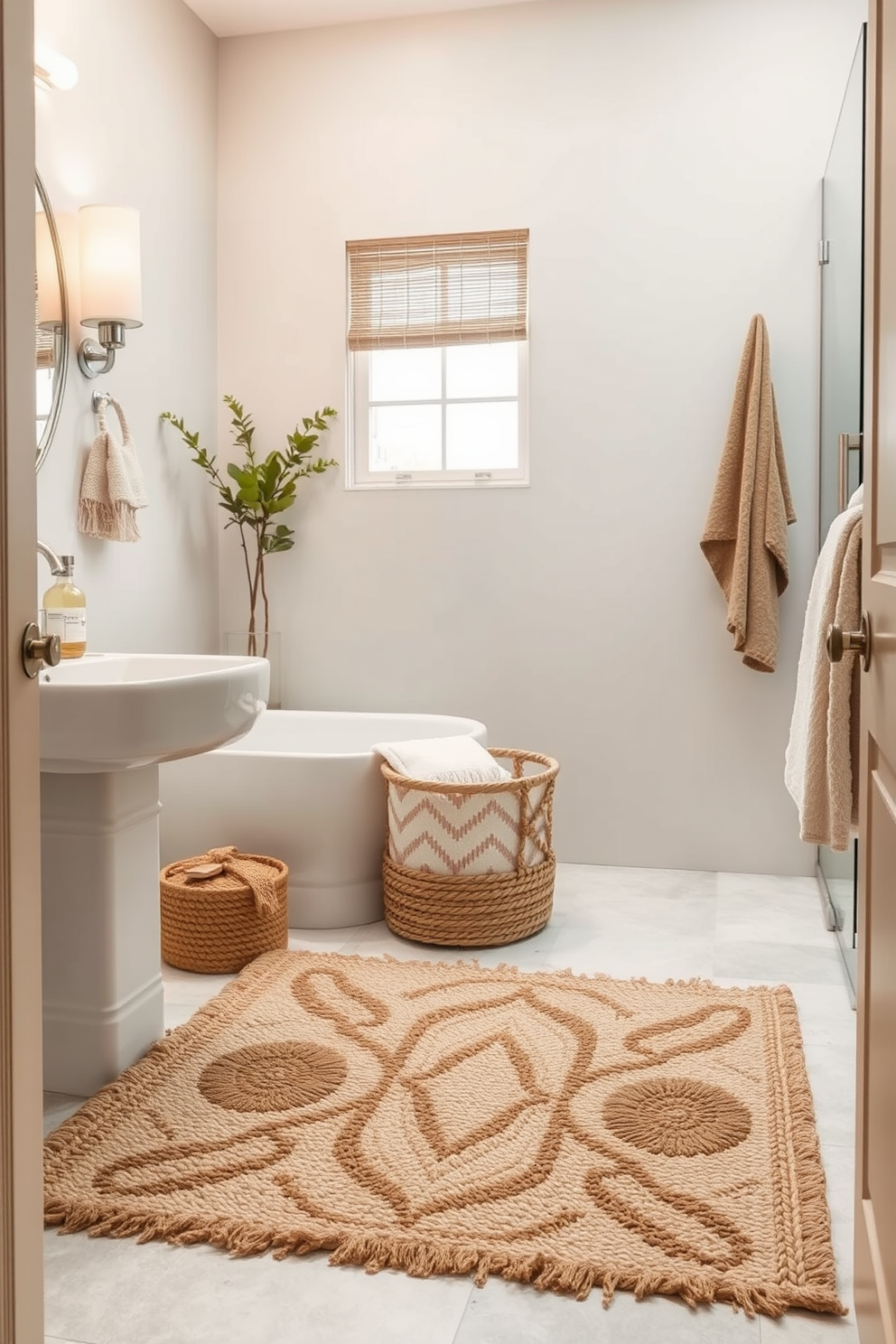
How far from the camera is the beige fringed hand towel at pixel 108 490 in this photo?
2.91 m

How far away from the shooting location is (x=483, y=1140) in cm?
183

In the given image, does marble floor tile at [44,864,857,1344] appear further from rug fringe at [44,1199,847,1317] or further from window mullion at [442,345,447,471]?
window mullion at [442,345,447,471]

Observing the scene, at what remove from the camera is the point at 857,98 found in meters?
2.44

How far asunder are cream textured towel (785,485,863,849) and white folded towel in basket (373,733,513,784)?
1.16m

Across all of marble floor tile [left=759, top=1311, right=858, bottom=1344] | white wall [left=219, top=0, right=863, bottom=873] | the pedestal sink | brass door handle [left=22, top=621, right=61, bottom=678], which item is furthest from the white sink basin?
white wall [left=219, top=0, right=863, bottom=873]

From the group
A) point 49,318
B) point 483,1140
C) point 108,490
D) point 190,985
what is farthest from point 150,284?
point 483,1140

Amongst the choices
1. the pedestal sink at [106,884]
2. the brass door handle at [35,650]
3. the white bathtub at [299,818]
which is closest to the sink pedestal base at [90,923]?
the pedestal sink at [106,884]

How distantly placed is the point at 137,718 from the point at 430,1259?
0.91 meters

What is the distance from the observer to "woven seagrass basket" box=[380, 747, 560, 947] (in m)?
2.81

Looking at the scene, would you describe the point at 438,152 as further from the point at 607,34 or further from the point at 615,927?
the point at 615,927

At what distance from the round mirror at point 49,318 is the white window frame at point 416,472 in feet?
3.72

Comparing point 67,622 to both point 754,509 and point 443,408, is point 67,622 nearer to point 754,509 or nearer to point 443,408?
point 443,408

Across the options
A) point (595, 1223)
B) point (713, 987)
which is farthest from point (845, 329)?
point (595, 1223)

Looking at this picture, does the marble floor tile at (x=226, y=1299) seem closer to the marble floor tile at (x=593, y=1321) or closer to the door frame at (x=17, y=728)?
the marble floor tile at (x=593, y=1321)
